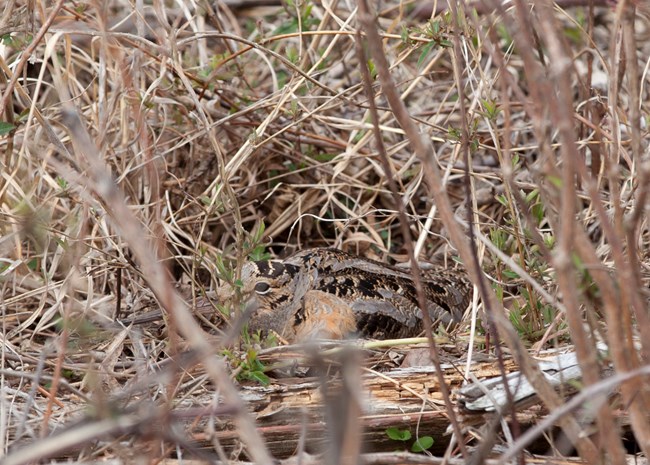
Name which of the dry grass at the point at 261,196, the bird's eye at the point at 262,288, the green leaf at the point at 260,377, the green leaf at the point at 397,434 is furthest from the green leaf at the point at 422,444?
the bird's eye at the point at 262,288

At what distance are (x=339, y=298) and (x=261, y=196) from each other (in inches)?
46.0

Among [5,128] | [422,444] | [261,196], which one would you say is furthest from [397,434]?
[261,196]

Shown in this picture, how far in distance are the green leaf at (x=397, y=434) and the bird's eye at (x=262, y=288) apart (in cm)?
129

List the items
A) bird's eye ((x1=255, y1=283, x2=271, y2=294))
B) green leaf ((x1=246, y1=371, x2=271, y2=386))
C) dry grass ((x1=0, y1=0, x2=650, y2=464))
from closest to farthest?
dry grass ((x1=0, y1=0, x2=650, y2=464)), green leaf ((x1=246, y1=371, x2=271, y2=386)), bird's eye ((x1=255, y1=283, x2=271, y2=294))

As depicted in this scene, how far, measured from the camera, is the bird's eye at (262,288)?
434 centimetres

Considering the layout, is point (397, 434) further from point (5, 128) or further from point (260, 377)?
point (5, 128)

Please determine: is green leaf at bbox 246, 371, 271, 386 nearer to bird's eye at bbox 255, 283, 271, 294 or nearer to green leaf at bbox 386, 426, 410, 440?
green leaf at bbox 386, 426, 410, 440

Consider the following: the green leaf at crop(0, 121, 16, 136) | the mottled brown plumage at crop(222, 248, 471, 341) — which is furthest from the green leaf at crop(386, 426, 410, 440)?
the green leaf at crop(0, 121, 16, 136)

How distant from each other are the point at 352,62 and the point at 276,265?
2193 millimetres

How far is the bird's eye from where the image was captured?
14.3ft

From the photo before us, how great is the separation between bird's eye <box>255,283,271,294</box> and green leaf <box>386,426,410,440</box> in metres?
1.29

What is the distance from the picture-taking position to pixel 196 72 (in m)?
5.12

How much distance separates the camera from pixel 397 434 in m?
3.24

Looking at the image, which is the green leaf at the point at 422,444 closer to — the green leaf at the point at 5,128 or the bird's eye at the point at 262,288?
the bird's eye at the point at 262,288
